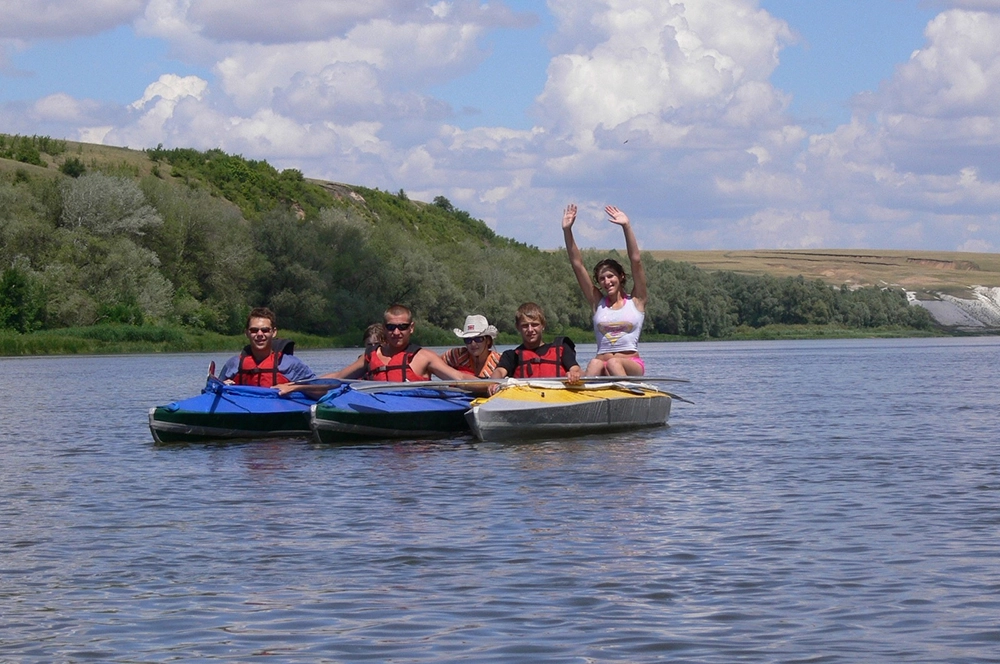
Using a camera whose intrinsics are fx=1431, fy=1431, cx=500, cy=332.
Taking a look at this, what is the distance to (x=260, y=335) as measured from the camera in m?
15.1

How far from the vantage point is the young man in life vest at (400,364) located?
15539mm

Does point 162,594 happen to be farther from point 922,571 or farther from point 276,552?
point 922,571

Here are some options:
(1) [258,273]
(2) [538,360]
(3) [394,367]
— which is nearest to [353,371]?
(3) [394,367]

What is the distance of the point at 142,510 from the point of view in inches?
420

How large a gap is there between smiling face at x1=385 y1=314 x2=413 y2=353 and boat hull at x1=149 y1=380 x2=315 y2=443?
1.16 meters

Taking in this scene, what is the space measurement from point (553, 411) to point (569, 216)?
6.94ft

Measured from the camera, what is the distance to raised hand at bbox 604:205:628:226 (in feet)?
47.5

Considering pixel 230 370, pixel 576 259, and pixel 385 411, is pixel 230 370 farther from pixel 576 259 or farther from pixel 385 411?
pixel 576 259

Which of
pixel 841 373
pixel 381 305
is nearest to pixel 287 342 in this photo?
pixel 841 373

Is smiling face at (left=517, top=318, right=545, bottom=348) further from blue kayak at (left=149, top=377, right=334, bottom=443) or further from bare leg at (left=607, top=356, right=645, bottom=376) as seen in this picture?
blue kayak at (left=149, top=377, right=334, bottom=443)

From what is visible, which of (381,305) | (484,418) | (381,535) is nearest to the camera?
(381,535)

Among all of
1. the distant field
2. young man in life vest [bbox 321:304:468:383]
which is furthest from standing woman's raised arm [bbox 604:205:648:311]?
the distant field

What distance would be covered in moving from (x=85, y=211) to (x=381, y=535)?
53.0 metres

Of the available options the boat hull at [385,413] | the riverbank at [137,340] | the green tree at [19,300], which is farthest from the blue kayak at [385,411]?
the green tree at [19,300]
